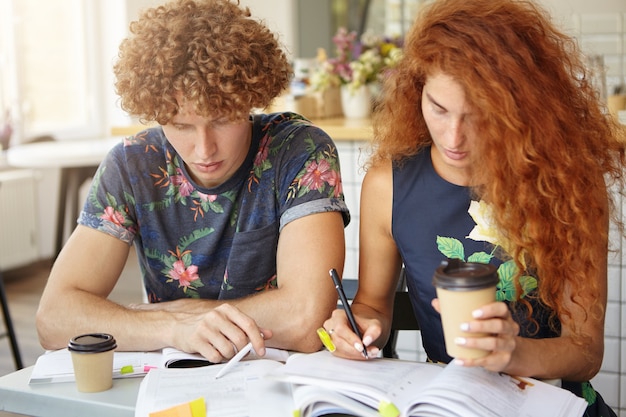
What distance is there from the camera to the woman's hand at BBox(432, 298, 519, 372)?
1.15 meters

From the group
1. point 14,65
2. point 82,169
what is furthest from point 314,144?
point 14,65

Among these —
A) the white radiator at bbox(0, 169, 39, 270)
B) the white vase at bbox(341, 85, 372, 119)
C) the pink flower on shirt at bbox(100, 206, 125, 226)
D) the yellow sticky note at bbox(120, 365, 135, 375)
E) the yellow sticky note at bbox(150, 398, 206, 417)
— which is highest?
the white vase at bbox(341, 85, 372, 119)

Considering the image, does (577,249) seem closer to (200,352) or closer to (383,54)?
(200,352)

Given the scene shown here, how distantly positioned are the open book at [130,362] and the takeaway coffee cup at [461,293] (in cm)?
40

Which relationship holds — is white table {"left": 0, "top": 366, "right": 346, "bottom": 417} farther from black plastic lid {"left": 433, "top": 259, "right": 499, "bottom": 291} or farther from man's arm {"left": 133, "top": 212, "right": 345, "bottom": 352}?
black plastic lid {"left": 433, "top": 259, "right": 499, "bottom": 291}

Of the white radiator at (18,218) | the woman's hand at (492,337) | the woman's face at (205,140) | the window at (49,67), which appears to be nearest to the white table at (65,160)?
the white radiator at (18,218)

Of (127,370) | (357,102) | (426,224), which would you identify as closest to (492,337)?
(426,224)

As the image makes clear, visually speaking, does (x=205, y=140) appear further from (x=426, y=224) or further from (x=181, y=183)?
(x=426, y=224)

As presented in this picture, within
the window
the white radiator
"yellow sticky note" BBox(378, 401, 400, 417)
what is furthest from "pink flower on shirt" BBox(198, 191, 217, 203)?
the window

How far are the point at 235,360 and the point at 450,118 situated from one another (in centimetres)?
53

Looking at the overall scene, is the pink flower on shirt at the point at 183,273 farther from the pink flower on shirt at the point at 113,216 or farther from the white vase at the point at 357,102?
the white vase at the point at 357,102

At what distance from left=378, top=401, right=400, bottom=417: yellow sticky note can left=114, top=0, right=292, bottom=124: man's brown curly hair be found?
70 centimetres

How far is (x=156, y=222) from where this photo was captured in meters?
1.80

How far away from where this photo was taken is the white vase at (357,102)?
3.87 metres
